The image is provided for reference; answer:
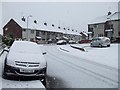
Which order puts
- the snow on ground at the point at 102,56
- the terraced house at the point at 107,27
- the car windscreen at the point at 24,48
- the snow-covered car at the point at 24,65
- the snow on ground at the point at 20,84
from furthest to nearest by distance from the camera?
the terraced house at the point at 107,27, the snow on ground at the point at 102,56, the car windscreen at the point at 24,48, the snow-covered car at the point at 24,65, the snow on ground at the point at 20,84

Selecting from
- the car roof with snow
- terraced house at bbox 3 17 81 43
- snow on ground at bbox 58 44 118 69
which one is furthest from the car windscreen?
terraced house at bbox 3 17 81 43

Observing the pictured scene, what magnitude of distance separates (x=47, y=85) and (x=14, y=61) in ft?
5.18

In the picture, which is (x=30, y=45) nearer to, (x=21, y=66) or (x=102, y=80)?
(x=21, y=66)

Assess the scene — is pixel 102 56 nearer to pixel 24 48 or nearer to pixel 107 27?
pixel 24 48

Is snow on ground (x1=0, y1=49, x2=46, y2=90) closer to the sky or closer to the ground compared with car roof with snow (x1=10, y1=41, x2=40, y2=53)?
closer to the ground

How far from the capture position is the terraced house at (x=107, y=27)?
6181cm

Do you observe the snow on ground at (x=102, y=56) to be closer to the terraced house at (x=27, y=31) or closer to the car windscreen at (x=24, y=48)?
the car windscreen at (x=24, y=48)

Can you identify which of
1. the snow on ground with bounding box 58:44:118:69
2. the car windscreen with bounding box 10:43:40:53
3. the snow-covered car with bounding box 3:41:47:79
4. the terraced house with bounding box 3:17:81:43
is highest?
the terraced house with bounding box 3:17:81:43

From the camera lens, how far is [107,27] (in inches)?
2616

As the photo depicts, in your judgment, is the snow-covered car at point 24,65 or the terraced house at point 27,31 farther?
the terraced house at point 27,31

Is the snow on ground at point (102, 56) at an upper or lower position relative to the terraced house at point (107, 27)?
lower

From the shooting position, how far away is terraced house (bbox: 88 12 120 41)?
203 ft

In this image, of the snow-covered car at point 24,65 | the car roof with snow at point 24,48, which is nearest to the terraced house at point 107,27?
the car roof with snow at point 24,48

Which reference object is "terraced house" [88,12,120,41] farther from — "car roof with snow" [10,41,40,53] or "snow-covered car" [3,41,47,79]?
"snow-covered car" [3,41,47,79]
